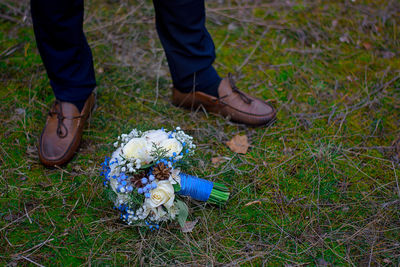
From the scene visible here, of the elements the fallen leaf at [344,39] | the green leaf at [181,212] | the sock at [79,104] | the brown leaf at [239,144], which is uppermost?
the fallen leaf at [344,39]

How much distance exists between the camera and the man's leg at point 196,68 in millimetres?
2166

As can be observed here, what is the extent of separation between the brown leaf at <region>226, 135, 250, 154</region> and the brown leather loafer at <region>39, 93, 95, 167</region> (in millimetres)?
1118

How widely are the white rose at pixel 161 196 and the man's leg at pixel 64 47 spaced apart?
1.13 metres

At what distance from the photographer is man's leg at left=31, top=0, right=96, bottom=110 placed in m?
1.98

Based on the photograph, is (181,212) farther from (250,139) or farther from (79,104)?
(79,104)

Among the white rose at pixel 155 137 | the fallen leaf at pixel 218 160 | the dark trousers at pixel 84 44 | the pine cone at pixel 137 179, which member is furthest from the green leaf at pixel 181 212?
the dark trousers at pixel 84 44

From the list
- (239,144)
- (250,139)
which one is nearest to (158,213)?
(239,144)

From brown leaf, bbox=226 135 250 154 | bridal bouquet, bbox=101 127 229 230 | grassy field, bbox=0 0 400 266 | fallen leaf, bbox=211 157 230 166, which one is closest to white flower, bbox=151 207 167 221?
bridal bouquet, bbox=101 127 229 230

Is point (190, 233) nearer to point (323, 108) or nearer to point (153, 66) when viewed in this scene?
point (323, 108)

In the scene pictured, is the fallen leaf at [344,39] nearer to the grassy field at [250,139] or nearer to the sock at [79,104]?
the grassy field at [250,139]

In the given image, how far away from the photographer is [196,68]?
241cm

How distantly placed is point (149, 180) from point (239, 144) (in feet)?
3.08

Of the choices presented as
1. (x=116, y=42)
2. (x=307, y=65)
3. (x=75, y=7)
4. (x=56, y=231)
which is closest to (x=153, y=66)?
(x=116, y=42)

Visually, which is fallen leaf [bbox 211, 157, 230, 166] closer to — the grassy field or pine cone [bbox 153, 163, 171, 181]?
the grassy field
